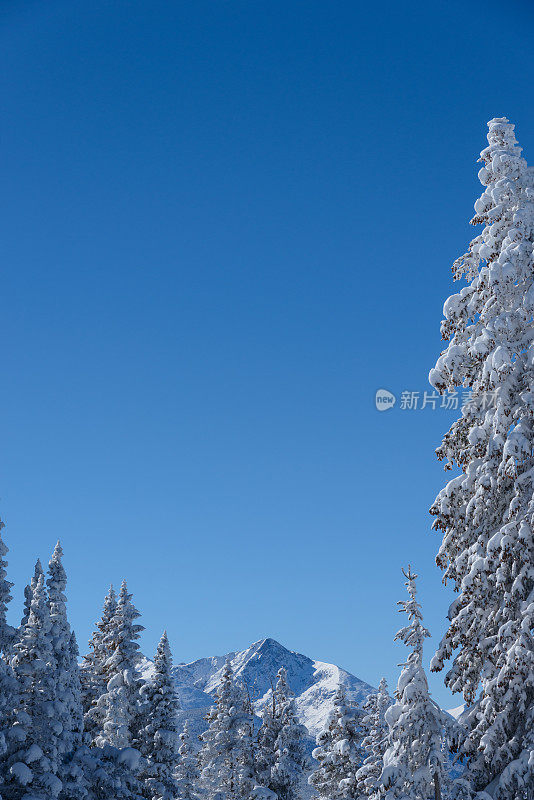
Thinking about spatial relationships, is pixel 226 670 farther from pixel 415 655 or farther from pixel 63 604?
pixel 415 655

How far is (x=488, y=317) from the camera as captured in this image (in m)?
18.9

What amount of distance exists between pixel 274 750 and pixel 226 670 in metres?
6.94

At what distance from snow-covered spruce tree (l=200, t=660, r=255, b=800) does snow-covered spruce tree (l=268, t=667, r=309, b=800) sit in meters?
1.89

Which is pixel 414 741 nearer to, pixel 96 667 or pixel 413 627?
pixel 413 627

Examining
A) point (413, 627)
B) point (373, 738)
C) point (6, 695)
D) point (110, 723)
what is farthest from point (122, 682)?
point (413, 627)

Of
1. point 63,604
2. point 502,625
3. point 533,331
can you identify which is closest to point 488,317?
point 533,331

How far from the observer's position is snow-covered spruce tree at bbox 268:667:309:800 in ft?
151

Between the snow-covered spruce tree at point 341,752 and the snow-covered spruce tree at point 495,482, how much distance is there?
25137 millimetres

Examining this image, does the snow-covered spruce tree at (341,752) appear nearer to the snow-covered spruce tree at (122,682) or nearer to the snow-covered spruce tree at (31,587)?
the snow-covered spruce tree at (122,682)

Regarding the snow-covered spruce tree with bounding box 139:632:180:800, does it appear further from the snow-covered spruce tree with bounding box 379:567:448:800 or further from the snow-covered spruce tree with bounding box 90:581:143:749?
the snow-covered spruce tree with bounding box 379:567:448:800

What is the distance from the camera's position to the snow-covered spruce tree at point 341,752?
133 ft

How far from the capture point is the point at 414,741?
1934cm

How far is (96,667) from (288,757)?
1268cm

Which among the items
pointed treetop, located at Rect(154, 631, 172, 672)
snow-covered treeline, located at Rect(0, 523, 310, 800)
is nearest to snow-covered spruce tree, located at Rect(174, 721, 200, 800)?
snow-covered treeline, located at Rect(0, 523, 310, 800)
